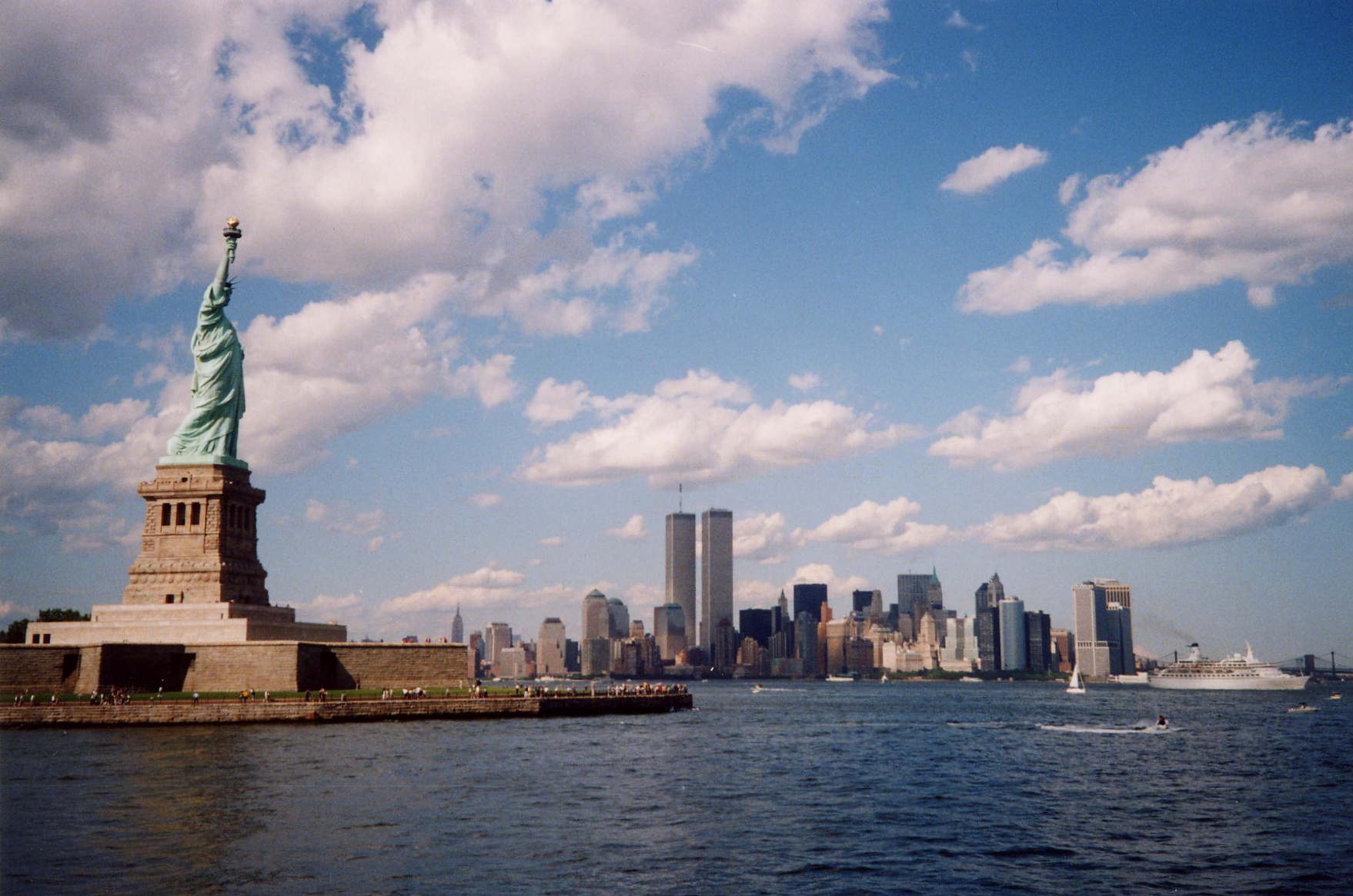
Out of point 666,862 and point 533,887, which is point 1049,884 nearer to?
point 666,862

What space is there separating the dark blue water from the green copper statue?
31406mm

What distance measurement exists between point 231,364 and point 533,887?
82.2 m

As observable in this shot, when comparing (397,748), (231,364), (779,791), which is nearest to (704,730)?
(397,748)

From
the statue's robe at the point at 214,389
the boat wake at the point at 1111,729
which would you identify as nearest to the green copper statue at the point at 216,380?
the statue's robe at the point at 214,389

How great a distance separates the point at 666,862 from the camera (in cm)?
3419

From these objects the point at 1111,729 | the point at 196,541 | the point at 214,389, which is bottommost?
the point at 1111,729

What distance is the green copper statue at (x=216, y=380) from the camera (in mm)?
98062

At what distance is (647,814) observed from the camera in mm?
43062

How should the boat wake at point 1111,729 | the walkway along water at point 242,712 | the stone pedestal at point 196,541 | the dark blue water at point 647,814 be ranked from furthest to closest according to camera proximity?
the stone pedestal at point 196,541
the boat wake at point 1111,729
the walkway along water at point 242,712
the dark blue water at point 647,814

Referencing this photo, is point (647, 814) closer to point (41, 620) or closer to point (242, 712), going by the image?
point (242, 712)

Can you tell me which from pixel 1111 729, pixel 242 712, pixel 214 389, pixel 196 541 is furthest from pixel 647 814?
pixel 214 389

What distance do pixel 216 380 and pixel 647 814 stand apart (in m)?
72.3

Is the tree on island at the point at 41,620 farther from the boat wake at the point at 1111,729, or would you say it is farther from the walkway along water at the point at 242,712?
the boat wake at the point at 1111,729

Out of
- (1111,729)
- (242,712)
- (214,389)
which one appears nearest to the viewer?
(242,712)
